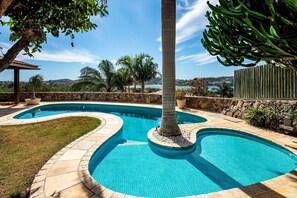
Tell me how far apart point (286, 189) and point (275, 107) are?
6.40 metres

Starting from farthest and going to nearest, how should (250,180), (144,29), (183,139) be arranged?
(144,29)
(183,139)
(250,180)

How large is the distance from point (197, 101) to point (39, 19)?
13137mm

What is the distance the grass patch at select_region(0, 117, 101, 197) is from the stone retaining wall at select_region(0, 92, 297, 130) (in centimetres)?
879

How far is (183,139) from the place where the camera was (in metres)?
6.99

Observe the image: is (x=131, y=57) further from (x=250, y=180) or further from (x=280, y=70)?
(x=250, y=180)

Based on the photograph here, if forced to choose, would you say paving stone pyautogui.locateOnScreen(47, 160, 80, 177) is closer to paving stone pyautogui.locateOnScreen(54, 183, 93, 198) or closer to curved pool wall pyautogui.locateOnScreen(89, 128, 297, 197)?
curved pool wall pyautogui.locateOnScreen(89, 128, 297, 197)

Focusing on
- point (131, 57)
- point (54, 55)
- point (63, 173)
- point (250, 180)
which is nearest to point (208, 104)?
point (250, 180)

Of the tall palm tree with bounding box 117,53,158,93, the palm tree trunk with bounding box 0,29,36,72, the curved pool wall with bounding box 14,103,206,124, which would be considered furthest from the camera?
the tall palm tree with bounding box 117,53,158,93

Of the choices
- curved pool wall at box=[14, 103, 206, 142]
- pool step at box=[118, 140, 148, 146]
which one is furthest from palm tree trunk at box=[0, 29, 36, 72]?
curved pool wall at box=[14, 103, 206, 142]

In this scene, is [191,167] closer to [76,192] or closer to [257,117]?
[76,192]

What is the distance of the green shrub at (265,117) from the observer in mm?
8242

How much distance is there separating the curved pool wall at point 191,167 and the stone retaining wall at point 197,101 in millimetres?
2998

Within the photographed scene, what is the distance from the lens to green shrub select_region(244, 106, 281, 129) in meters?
8.24

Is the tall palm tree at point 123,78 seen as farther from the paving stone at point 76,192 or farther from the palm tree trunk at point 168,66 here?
the paving stone at point 76,192
